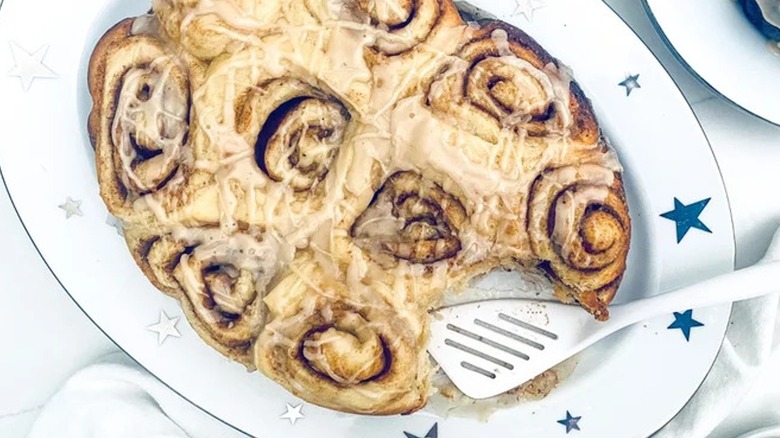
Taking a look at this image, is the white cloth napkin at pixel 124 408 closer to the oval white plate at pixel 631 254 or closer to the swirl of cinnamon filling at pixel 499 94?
the oval white plate at pixel 631 254

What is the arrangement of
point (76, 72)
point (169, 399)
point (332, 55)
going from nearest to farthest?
1. point (332, 55)
2. point (76, 72)
3. point (169, 399)

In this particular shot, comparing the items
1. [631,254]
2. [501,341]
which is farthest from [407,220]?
[631,254]

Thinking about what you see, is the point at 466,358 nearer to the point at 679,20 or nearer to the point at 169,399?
the point at 169,399

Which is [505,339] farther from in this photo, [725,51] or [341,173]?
[725,51]

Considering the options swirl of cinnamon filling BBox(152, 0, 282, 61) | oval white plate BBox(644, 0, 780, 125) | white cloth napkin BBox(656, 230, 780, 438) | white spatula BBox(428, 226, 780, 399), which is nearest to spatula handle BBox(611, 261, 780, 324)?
white spatula BBox(428, 226, 780, 399)

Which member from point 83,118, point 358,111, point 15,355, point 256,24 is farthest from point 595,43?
point 15,355

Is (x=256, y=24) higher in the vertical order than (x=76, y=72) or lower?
higher

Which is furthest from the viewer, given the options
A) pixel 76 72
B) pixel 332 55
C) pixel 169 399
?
pixel 169 399
